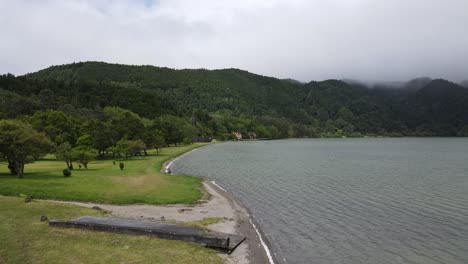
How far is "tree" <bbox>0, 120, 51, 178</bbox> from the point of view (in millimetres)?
42906

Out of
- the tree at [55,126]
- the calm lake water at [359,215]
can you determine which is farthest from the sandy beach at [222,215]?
the tree at [55,126]

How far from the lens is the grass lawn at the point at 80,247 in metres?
17.9

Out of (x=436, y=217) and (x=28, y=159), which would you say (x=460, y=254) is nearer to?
(x=436, y=217)

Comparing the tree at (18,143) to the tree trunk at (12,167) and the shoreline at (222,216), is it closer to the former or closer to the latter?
the tree trunk at (12,167)

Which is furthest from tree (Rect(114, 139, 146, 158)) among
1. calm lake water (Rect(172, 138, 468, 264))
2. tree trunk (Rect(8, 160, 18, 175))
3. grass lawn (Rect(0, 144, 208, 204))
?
tree trunk (Rect(8, 160, 18, 175))

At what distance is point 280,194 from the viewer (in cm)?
4284

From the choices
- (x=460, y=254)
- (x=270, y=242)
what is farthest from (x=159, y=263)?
(x=460, y=254)

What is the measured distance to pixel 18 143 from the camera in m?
42.9

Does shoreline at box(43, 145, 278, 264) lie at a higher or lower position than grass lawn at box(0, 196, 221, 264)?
lower

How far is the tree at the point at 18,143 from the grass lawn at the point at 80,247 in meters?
20.9

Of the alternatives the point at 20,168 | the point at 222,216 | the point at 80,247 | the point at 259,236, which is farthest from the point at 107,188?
the point at 259,236

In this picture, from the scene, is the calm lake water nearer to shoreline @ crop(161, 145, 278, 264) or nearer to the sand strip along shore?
shoreline @ crop(161, 145, 278, 264)

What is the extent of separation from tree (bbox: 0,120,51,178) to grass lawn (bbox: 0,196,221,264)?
20886 mm

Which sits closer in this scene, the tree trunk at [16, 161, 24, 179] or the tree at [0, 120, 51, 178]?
the tree at [0, 120, 51, 178]
